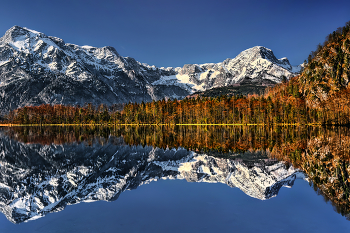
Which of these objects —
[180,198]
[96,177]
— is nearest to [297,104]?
[96,177]

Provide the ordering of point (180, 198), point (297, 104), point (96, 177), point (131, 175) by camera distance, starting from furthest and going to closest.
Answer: point (297, 104) < point (131, 175) < point (96, 177) < point (180, 198)

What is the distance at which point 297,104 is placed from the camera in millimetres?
109875

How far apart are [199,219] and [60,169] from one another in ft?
53.3

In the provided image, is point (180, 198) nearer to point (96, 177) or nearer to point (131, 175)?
point (131, 175)

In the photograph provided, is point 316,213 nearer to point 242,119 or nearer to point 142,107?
point 242,119

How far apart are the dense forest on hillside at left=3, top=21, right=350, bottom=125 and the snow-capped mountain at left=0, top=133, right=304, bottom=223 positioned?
90.9m

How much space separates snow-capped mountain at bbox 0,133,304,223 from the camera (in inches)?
525

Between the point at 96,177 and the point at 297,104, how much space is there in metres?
110

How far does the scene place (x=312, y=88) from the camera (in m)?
120

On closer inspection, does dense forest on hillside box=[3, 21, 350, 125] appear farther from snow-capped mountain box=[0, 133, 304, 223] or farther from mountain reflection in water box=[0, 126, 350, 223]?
snow-capped mountain box=[0, 133, 304, 223]

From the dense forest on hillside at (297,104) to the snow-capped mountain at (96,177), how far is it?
9091 centimetres

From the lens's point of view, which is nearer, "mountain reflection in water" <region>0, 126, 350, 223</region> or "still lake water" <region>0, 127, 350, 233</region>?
"still lake water" <region>0, 127, 350, 233</region>

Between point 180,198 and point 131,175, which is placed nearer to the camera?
point 180,198

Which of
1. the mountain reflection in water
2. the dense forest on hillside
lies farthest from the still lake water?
the dense forest on hillside
